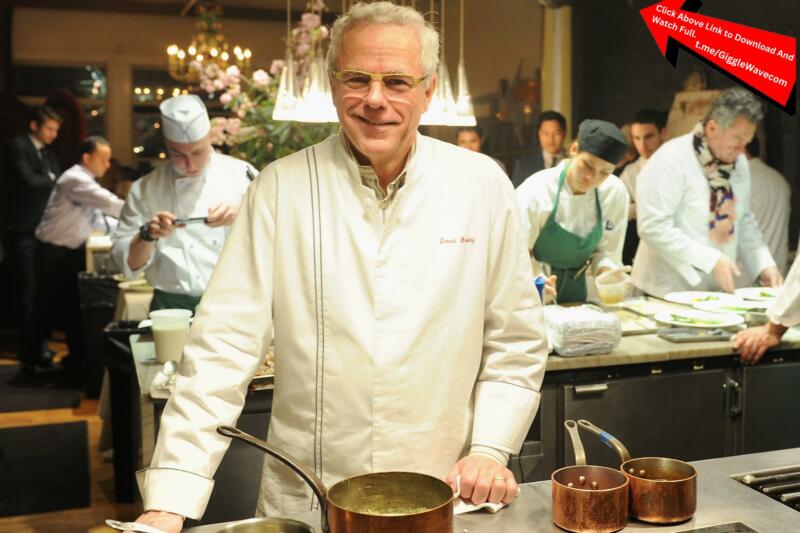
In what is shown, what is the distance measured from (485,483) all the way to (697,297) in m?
2.63

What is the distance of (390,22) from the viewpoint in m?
1.62

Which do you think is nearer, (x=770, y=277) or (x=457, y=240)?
(x=457, y=240)

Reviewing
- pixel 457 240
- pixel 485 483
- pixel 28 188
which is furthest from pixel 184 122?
pixel 28 188

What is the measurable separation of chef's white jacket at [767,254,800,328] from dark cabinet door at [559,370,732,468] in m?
0.43

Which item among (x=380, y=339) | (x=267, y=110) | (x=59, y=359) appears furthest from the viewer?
(x=59, y=359)

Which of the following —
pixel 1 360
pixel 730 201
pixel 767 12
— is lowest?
pixel 1 360

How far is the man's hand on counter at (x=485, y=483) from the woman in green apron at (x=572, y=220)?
2.07 meters

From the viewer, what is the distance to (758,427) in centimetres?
329

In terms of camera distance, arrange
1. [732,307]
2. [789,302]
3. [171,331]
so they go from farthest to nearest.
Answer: [732,307] → [171,331] → [789,302]

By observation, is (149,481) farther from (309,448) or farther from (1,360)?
(1,360)

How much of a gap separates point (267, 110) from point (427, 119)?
1154mm

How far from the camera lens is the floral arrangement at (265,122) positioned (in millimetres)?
4360

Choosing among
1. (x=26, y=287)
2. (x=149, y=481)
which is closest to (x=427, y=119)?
(x=149, y=481)

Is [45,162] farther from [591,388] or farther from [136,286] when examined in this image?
[591,388]
